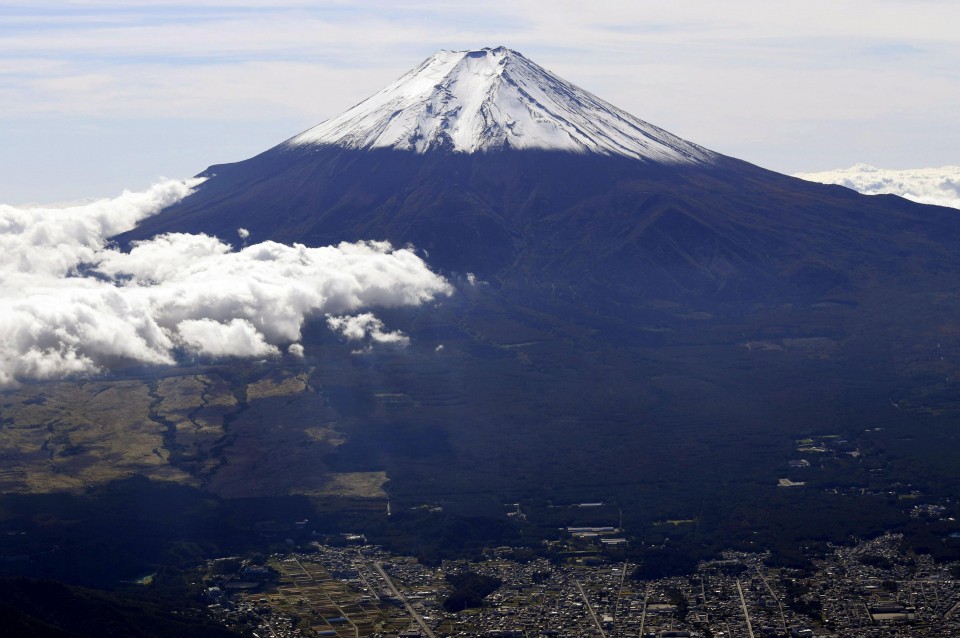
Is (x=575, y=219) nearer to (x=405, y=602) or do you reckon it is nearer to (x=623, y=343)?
(x=623, y=343)

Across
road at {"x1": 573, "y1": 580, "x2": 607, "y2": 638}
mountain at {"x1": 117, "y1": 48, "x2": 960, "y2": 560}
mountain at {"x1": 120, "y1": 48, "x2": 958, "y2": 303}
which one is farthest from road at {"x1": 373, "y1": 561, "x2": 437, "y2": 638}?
mountain at {"x1": 120, "y1": 48, "x2": 958, "y2": 303}

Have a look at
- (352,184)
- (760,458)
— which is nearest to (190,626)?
(760,458)

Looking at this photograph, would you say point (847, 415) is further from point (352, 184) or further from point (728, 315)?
point (352, 184)

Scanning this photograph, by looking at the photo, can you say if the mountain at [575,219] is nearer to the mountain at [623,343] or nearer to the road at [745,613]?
the mountain at [623,343]

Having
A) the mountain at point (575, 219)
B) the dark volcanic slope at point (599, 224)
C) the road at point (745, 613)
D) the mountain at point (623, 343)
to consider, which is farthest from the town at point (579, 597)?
the mountain at point (575, 219)

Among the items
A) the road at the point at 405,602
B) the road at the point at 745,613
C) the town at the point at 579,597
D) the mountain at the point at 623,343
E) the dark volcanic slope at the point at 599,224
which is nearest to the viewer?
the road at the point at 745,613

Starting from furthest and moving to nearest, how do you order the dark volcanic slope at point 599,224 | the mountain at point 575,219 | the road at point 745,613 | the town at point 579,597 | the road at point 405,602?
1. the mountain at point 575,219
2. the dark volcanic slope at point 599,224
3. the town at point 579,597
4. the road at point 405,602
5. the road at point 745,613
